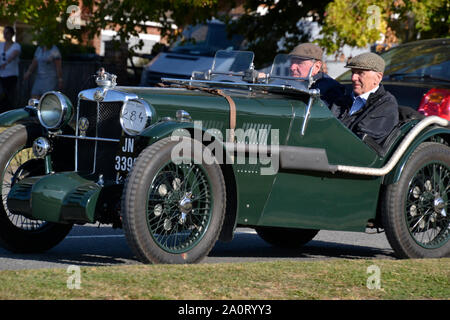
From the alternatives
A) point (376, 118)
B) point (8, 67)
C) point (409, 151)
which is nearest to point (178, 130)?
point (376, 118)

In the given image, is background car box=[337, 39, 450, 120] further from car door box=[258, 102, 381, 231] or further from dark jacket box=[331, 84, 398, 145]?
car door box=[258, 102, 381, 231]

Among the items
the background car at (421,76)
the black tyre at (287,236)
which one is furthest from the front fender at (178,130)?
the background car at (421,76)

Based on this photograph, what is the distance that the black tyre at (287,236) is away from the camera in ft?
25.8

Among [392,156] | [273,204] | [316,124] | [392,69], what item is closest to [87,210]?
[273,204]

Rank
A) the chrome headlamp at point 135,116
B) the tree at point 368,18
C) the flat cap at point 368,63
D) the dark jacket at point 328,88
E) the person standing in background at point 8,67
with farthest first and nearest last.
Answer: the person standing in background at point 8,67 < the tree at point 368,18 < the dark jacket at point 328,88 < the flat cap at point 368,63 < the chrome headlamp at point 135,116

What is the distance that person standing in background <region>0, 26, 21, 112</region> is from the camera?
648 inches

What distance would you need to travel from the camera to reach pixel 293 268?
5.99 metres

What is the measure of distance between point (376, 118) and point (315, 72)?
57 centimetres

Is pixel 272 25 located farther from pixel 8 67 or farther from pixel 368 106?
pixel 368 106

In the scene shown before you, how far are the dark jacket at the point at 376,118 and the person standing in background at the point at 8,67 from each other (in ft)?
33.8

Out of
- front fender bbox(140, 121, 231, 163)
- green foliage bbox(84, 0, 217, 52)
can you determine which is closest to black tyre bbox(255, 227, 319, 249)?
front fender bbox(140, 121, 231, 163)

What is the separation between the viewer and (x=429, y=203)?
23.4 ft

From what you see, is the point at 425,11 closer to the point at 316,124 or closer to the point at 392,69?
the point at 392,69

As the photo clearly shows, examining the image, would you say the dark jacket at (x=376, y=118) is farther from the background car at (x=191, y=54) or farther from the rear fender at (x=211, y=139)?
the background car at (x=191, y=54)
